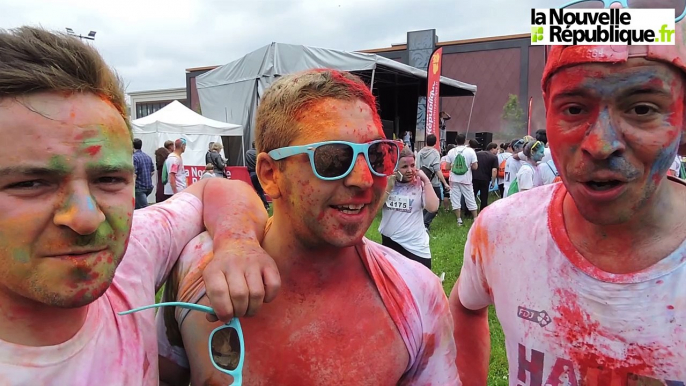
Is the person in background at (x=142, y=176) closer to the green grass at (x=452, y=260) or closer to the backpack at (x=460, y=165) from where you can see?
the green grass at (x=452, y=260)

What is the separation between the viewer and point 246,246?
138 centimetres

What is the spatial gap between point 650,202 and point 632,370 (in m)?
0.48

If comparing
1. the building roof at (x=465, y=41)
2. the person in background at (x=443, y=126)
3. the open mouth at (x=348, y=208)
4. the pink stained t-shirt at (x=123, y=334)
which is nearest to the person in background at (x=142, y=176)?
the pink stained t-shirt at (x=123, y=334)

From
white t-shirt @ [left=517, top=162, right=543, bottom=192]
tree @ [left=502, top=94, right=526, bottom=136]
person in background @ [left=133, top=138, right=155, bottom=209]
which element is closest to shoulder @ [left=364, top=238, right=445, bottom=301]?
white t-shirt @ [left=517, top=162, right=543, bottom=192]

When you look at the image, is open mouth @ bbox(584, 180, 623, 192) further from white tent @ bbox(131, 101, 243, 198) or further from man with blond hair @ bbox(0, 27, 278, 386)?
white tent @ bbox(131, 101, 243, 198)

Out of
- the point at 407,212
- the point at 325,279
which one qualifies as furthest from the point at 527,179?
the point at 325,279

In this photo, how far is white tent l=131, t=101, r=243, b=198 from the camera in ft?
37.4

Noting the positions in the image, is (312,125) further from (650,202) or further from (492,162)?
(492,162)

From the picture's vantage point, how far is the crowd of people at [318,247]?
39.2 inches

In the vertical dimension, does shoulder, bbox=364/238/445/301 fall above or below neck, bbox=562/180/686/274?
below

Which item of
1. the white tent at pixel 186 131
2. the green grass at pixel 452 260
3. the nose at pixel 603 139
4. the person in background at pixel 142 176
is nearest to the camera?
the nose at pixel 603 139

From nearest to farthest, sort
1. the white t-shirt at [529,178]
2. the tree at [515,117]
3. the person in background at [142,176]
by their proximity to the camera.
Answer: the white t-shirt at [529,178]
the person in background at [142,176]
the tree at [515,117]

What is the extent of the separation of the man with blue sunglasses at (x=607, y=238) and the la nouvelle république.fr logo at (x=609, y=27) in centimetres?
3

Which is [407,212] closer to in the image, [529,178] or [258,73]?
[529,178]
